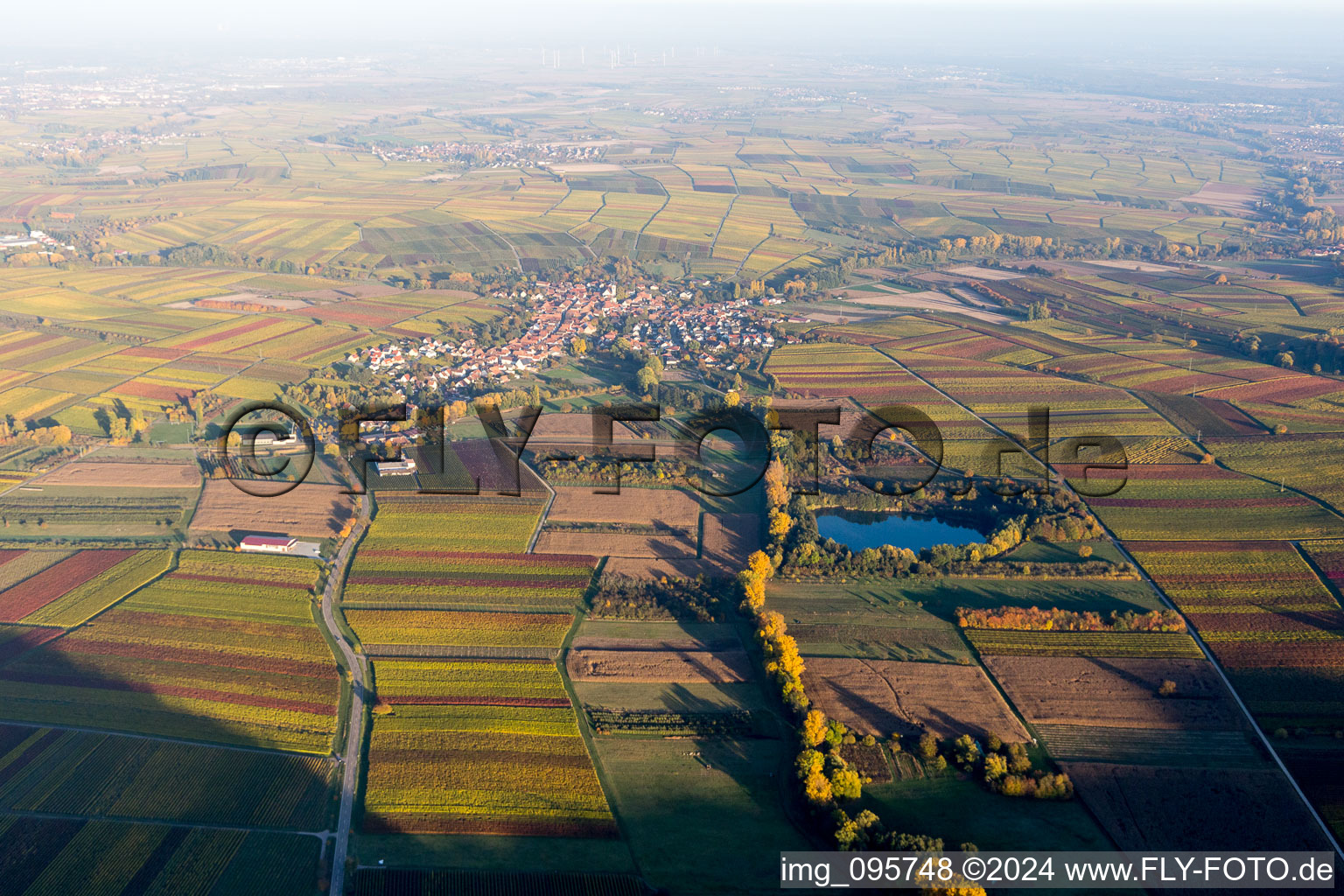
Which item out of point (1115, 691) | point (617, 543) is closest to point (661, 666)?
point (617, 543)

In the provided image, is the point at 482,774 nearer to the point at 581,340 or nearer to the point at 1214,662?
the point at 1214,662

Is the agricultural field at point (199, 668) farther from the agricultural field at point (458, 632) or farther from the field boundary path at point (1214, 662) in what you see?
the field boundary path at point (1214, 662)

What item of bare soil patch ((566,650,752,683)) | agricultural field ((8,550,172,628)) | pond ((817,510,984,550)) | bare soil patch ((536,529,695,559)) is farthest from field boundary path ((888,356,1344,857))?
agricultural field ((8,550,172,628))

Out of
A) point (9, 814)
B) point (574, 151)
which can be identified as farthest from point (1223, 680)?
point (574, 151)

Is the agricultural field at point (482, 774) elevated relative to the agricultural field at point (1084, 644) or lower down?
lower down

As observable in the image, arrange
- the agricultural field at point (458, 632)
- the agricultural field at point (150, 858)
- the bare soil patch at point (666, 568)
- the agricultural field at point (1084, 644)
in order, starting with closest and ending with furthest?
1. the agricultural field at point (150, 858)
2. the agricultural field at point (1084, 644)
3. the agricultural field at point (458, 632)
4. the bare soil patch at point (666, 568)

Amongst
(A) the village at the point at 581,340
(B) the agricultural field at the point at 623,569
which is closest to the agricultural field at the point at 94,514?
(B) the agricultural field at the point at 623,569

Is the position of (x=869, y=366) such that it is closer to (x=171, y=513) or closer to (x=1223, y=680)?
(x=1223, y=680)
